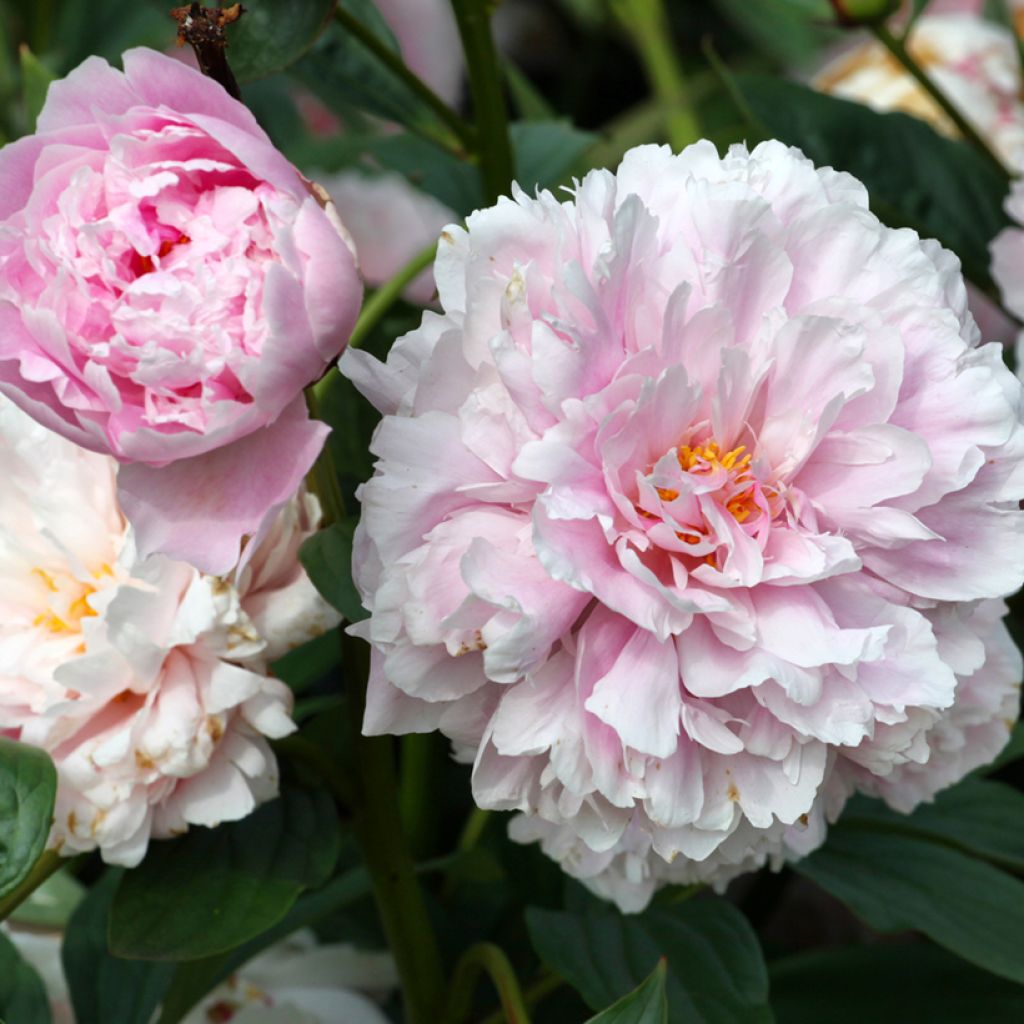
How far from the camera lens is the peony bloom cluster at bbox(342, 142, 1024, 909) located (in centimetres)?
30

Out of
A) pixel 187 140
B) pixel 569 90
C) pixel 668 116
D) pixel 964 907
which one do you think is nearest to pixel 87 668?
pixel 187 140

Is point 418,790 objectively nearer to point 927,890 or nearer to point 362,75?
point 927,890

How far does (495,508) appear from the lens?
12.2 inches

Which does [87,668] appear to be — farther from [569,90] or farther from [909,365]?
[569,90]

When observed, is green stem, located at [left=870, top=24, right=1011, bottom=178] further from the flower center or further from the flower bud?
the flower center

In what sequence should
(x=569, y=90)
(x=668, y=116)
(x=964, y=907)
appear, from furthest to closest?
(x=569, y=90)
(x=668, y=116)
(x=964, y=907)

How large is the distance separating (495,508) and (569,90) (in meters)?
0.75

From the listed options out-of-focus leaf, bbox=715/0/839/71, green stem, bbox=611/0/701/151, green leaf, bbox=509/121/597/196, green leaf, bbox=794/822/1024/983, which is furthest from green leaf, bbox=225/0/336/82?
out-of-focus leaf, bbox=715/0/839/71

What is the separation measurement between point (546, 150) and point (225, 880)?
0.34m

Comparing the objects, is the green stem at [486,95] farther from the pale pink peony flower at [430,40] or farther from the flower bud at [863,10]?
the pale pink peony flower at [430,40]

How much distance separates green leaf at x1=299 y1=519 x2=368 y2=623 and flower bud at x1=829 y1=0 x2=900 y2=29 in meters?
0.31

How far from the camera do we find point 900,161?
0.60 m

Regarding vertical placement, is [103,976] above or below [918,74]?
below

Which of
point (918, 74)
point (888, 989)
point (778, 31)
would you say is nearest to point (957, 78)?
point (778, 31)
